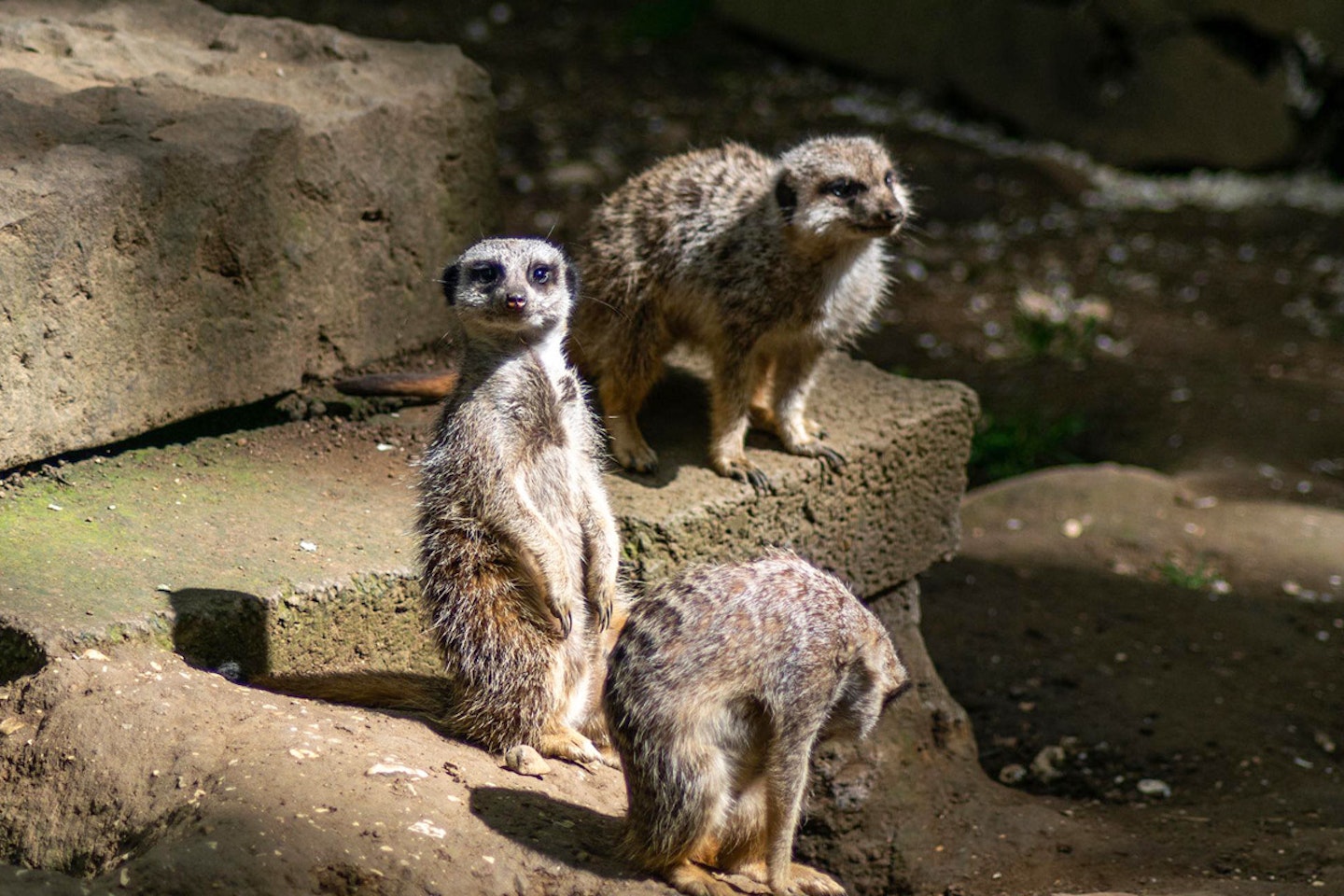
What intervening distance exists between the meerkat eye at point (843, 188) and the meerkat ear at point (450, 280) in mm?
1164

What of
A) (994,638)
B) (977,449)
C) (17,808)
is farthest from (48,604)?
(977,449)

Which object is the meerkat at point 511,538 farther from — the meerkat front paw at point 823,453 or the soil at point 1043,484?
the meerkat front paw at point 823,453

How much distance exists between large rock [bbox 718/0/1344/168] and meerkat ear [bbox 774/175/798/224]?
21.1 feet

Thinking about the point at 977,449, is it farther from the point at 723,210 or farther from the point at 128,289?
the point at 128,289

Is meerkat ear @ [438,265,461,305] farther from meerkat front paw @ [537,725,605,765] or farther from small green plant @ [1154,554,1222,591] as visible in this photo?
small green plant @ [1154,554,1222,591]

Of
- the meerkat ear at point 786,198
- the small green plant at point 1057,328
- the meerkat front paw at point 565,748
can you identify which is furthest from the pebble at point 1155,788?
the small green plant at point 1057,328

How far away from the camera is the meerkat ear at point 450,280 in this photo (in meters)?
2.98

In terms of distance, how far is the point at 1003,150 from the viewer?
9.33 meters

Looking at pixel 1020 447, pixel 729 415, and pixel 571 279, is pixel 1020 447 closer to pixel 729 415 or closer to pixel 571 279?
pixel 729 415

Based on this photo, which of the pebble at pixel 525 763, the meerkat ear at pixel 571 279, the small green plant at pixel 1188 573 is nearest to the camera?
the pebble at pixel 525 763

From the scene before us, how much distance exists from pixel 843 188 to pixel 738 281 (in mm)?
383

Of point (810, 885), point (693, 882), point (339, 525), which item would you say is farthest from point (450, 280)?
point (810, 885)

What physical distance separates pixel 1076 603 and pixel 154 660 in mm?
3345

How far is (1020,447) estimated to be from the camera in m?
5.92
